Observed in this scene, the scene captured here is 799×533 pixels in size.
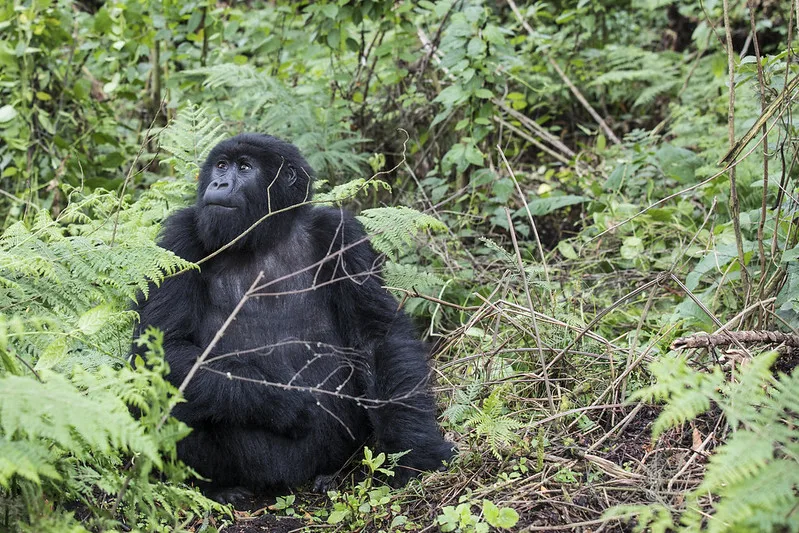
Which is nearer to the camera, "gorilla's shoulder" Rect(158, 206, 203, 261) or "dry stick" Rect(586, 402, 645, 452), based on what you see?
"dry stick" Rect(586, 402, 645, 452)

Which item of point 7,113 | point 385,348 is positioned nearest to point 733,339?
point 385,348

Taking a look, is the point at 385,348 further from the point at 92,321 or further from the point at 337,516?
the point at 92,321

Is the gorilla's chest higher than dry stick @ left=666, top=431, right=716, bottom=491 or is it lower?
higher

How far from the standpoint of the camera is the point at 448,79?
21.1 ft

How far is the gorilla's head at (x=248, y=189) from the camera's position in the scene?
12.5ft

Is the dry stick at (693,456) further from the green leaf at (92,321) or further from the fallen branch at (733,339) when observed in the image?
the green leaf at (92,321)

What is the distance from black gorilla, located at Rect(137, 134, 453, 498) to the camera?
11.7 ft

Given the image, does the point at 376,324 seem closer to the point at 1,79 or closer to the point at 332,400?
the point at 332,400

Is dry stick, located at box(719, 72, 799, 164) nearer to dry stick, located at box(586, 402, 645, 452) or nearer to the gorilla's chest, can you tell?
dry stick, located at box(586, 402, 645, 452)

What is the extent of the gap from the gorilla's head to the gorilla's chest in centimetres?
12

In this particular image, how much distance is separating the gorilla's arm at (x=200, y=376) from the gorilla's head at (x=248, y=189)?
21 centimetres

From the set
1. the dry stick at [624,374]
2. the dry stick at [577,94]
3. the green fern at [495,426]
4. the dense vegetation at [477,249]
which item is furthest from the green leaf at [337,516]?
the dry stick at [577,94]

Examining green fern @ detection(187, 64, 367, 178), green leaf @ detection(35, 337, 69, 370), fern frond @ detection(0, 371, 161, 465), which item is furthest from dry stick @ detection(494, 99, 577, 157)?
fern frond @ detection(0, 371, 161, 465)

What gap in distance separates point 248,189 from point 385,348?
993mm
